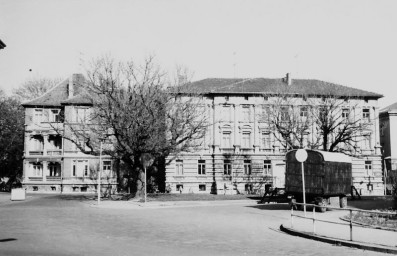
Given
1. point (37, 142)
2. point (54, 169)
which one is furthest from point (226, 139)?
point (37, 142)

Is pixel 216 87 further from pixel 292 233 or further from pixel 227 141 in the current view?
pixel 292 233

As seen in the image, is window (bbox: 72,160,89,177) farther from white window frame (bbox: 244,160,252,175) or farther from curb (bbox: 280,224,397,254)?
curb (bbox: 280,224,397,254)

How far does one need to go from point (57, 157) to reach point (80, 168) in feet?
11.5

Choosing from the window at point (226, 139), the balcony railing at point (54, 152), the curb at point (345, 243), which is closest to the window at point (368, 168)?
the window at point (226, 139)

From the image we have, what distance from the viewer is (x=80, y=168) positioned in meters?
55.1

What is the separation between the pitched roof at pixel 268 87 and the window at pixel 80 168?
17.3m

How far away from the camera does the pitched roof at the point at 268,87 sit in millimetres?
53719

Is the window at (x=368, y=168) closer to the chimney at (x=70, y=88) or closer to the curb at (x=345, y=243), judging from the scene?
the chimney at (x=70, y=88)

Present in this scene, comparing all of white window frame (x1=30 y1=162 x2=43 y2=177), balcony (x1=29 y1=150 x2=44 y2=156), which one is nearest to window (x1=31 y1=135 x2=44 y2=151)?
balcony (x1=29 y1=150 x2=44 y2=156)

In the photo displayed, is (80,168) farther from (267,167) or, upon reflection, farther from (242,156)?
(267,167)

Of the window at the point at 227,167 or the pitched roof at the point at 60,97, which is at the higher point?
the pitched roof at the point at 60,97

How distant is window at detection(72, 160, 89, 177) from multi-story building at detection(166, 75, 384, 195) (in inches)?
436

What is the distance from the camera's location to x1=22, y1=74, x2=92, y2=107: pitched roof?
5519 centimetres

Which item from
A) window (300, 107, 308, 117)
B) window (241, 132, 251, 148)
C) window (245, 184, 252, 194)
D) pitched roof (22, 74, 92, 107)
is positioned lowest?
window (245, 184, 252, 194)
